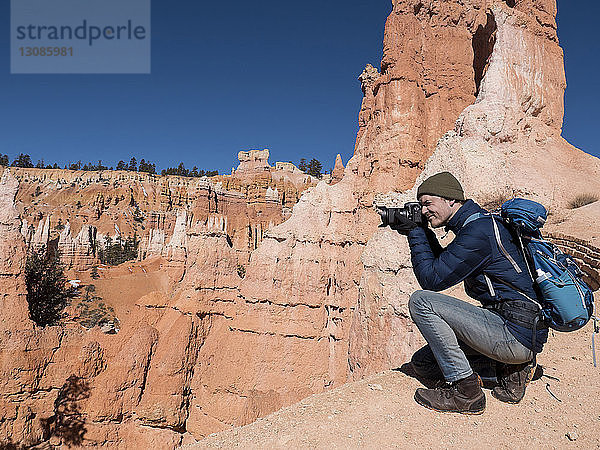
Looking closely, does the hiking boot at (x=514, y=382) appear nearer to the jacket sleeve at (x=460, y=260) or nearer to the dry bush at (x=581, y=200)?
the jacket sleeve at (x=460, y=260)

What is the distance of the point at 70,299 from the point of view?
67.7 feet

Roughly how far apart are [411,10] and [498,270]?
45.9ft

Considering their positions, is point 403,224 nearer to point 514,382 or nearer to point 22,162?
point 514,382

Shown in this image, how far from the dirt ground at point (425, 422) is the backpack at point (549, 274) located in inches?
32.1

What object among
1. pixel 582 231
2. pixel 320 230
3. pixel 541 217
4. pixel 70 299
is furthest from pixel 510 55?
pixel 70 299

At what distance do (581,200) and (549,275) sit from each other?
8.98 m

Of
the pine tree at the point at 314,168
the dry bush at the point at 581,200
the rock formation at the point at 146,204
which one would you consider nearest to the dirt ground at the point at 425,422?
Answer: the dry bush at the point at 581,200

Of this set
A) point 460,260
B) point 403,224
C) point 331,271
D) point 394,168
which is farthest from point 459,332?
point 331,271

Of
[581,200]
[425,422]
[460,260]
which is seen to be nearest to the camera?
[460,260]

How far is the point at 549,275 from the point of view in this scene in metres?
2.47

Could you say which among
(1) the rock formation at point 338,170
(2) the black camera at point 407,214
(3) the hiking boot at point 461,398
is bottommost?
(3) the hiking boot at point 461,398

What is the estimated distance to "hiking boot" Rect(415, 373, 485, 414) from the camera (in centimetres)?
286

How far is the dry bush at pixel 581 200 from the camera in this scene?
9.40 metres

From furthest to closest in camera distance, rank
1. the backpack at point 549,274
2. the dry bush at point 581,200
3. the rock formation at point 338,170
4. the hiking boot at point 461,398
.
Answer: the rock formation at point 338,170 → the dry bush at point 581,200 → the hiking boot at point 461,398 → the backpack at point 549,274
